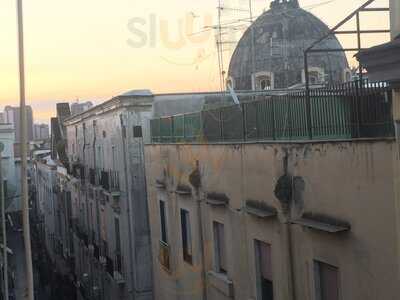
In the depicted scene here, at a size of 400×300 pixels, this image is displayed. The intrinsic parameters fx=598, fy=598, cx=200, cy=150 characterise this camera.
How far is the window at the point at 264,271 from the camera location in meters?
8.58

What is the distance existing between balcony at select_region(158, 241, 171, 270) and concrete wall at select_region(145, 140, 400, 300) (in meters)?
0.87

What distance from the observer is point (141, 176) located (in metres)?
16.9

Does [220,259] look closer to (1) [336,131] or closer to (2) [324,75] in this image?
(1) [336,131]

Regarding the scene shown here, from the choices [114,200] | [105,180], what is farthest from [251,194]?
[105,180]

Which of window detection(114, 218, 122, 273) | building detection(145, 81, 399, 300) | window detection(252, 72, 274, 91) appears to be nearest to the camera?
building detection(145, 81, 399, 300)

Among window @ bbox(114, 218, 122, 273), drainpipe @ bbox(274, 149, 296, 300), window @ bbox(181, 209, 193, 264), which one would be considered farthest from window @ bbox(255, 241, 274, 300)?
window @ bbox(114, 218, 122, 273)

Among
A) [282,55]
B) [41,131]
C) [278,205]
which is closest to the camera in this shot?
[278,205]

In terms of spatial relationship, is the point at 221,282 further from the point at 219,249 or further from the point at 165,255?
the point at 165,255

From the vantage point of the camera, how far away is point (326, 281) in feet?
23.2

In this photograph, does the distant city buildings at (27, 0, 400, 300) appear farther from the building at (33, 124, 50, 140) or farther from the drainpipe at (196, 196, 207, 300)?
the building at (33, 124, 50, 140)

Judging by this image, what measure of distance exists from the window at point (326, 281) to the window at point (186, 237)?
5.03 metres

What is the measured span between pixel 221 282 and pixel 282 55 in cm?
1929

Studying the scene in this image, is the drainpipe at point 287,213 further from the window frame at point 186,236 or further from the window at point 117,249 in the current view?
the window at point 117,249

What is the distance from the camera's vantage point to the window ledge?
9859 mm
